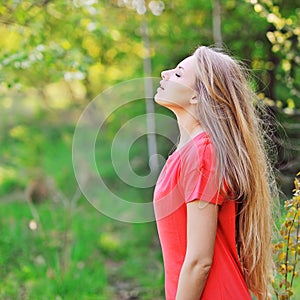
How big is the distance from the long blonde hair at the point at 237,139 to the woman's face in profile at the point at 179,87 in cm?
2

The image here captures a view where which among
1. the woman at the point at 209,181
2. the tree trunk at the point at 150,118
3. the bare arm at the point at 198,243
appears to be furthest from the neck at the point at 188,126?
the tree trunk at the point at 150,118

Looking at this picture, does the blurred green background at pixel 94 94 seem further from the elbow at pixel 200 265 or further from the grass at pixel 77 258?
the elbow at pixel 200 265

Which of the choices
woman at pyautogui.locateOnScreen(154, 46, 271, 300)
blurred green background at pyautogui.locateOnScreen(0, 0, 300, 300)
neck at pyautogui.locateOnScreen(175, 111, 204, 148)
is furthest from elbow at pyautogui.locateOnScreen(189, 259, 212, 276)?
blurred green background at pyautogui.locateOnScreen(0, 0, 300, 300)

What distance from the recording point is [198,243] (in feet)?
5.21

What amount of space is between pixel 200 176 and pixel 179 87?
0.26 m

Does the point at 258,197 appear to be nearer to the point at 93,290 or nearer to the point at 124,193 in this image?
the point at 93,290

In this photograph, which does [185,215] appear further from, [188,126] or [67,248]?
[67,248]

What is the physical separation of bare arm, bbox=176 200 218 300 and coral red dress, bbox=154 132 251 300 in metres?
0.03

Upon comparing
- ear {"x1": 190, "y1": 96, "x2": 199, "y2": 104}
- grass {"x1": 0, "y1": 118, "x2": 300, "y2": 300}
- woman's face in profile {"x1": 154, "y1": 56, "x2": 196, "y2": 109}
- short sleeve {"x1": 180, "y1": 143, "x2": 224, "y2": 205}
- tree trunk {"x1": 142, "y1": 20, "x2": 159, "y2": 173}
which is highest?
woman's face in profile {"x1": 154, "y1": 56, "x2": 196, "y2": 109}

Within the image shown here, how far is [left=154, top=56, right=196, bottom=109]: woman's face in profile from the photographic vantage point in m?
1.70

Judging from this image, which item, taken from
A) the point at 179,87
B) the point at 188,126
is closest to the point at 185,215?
the point at 188,126

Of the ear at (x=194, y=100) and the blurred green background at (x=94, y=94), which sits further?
the blurred green background at (x=94, y=94)

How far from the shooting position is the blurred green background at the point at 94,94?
3383 mm

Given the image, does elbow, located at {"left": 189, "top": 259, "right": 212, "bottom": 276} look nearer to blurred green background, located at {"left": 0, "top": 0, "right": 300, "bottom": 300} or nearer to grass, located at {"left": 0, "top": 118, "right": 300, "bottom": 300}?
blurred green background, located at {"left": 0, "top": 0, "right": 300, "bottom": 300}
